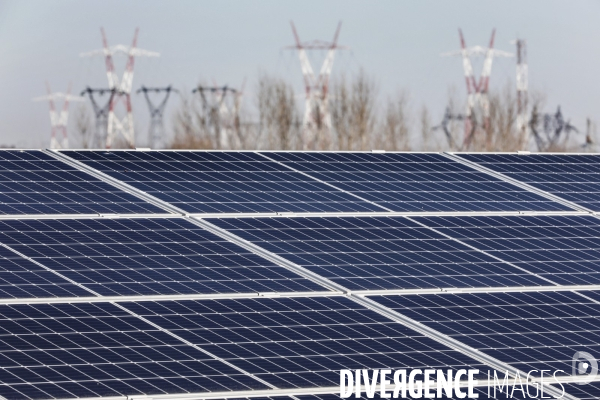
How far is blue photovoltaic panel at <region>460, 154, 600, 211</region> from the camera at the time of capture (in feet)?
87.9

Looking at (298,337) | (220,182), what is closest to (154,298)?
(298,337)

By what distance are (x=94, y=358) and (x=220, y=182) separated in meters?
8.96

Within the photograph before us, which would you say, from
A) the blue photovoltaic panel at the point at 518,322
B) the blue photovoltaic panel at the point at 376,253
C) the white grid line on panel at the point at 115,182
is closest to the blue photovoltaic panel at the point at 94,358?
the blue photovoltaic panel at the point at 376,253

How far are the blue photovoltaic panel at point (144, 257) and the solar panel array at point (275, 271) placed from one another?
4cm

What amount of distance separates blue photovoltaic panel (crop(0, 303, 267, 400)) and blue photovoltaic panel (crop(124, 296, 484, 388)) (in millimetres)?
490

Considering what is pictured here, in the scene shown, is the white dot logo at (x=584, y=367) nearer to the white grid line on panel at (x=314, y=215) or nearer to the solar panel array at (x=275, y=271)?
the solar panel array at (x=275, y=271)

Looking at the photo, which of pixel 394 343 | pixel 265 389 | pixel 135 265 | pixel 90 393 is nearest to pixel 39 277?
pixel 135 265

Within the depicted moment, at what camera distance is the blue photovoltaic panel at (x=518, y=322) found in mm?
18547

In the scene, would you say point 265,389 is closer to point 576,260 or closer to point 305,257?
point 305,257

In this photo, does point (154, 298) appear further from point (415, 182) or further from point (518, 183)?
point (518, 183)

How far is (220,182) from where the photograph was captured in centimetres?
2475

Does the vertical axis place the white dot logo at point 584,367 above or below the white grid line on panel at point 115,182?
below

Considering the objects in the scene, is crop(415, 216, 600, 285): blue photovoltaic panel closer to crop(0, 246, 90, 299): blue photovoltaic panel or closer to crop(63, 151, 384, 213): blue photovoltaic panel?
crop(63, 151, 384, 213): blue photovoltaic panel

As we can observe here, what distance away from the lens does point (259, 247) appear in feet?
70.0
